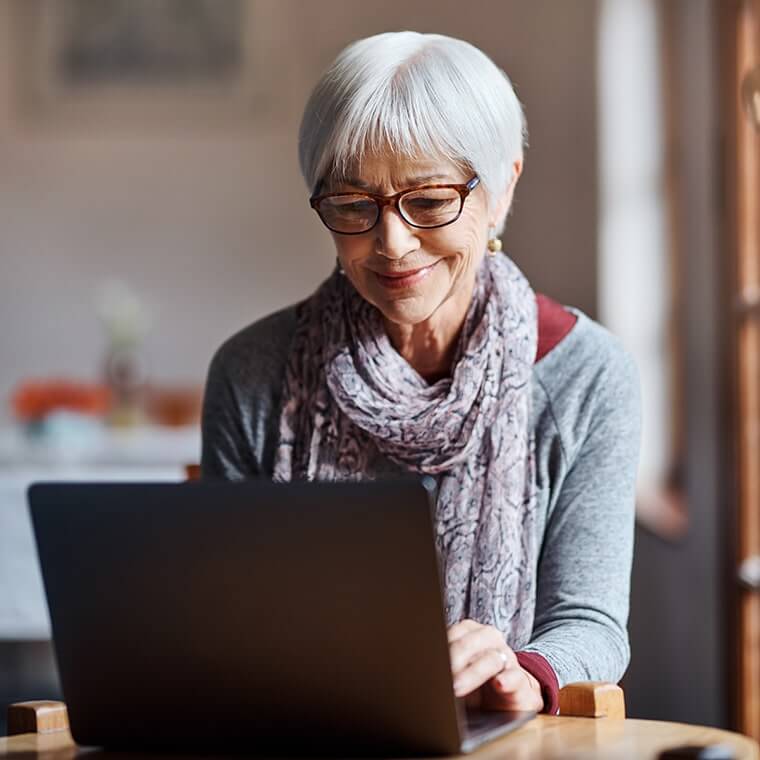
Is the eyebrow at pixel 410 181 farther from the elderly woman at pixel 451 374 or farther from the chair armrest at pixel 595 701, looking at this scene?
the chair armrest at pixel 595 701

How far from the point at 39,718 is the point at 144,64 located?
16.3 feet

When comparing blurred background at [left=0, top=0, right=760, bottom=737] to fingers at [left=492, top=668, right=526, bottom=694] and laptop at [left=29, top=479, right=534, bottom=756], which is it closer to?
fingers at [left=492, top=668, right=526, bottom=694]

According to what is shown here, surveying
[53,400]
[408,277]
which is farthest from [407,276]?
[53,400]

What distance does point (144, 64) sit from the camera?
5.73 meters

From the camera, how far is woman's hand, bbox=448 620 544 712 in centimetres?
105

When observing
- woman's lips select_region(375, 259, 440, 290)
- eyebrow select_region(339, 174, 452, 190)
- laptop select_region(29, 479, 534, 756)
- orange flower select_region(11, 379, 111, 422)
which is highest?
eyebrow select_region(339, 174, 452, 190)

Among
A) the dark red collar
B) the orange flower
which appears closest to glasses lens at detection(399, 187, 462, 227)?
the dark red collar

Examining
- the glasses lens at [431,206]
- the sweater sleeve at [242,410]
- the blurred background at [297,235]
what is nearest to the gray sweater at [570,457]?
the sweater sleeve at [242,410]

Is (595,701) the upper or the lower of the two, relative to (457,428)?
lower

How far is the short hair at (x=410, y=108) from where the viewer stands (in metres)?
1.40

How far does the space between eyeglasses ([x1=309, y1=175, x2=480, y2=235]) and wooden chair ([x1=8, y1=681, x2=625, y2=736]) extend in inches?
21.7

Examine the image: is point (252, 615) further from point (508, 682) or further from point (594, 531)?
point (594, 531)

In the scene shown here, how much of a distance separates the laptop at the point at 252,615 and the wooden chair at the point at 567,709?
5.2 inches

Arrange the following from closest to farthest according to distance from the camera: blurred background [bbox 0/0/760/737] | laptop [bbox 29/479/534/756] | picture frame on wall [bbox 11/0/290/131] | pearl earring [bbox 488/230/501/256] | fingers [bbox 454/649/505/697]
A: laptop [bbox 29/479/534/756] → fingers [bbox 454/649/505/697] → pearl earring [bbox 488/230/501/256] → blurred background [bbox 0/0/760/737] → picture frame on wall [bbox 11/0/290/131]
